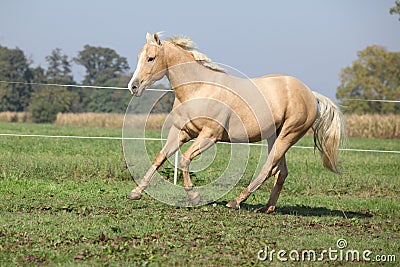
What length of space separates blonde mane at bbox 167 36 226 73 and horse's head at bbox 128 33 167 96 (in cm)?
41

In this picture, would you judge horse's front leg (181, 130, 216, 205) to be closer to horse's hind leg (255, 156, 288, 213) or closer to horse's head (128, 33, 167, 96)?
horse's head (128, 33, 167, 96)

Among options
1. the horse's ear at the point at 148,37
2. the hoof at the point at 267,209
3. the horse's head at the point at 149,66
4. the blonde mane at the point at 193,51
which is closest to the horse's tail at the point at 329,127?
the hoof at the point at 267,209

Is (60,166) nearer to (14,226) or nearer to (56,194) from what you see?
(56,194)

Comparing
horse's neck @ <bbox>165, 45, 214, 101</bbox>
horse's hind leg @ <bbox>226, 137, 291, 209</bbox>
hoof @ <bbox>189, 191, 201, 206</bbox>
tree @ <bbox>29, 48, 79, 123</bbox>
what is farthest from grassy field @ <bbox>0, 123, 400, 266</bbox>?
tree @ <bbox>29, 48, 79, 123</bbox>

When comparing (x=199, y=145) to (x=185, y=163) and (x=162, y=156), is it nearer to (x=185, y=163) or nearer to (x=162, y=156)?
(x=185, y=163)

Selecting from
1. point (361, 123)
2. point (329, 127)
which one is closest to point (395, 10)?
point (361, 123)

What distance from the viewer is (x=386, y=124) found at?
26.9m

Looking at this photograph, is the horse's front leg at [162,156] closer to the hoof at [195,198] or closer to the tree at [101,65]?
the hoof at [195,198]

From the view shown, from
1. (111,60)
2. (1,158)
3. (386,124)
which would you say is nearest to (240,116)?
(1,158)

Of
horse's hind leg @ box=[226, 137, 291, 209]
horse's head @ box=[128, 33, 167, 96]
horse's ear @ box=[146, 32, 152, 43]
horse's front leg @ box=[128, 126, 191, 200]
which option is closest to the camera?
horse's head @ box=[128, 33, 167, 96]

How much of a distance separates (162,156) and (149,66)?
113 cm

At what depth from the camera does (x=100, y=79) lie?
74.9m

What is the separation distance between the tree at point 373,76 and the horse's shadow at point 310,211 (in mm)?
59088

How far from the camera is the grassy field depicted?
16.5 ft
